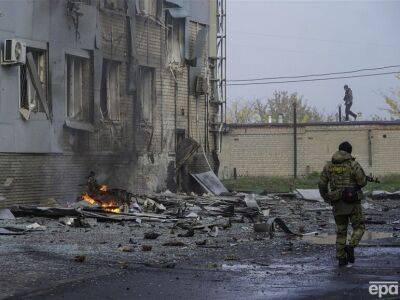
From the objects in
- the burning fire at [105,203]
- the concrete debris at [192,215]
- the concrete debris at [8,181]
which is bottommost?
the concrete debris at [192,215]

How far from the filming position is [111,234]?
42.3 feet

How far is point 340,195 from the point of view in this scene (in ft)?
31.2

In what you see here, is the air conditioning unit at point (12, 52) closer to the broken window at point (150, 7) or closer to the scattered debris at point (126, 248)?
the broken window at point (150, 7)

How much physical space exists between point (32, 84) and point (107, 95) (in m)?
3.16

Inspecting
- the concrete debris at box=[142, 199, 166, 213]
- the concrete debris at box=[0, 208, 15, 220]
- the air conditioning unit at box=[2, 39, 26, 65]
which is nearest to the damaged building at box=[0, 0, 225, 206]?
the air conditioning unit at box=[2, 39, 26, 65]

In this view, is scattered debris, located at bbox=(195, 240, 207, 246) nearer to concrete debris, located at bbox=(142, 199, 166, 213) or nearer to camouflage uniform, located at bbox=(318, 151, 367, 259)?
camouflage uniform, located at bbox=(318, 151, 367, 259)

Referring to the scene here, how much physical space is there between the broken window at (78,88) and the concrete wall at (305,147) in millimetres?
24701

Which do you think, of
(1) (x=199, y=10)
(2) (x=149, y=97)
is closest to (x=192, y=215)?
(2) (x=149, y=97)

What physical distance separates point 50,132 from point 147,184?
4766mm

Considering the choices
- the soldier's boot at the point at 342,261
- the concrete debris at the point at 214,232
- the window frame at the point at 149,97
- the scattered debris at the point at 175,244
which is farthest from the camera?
the window frame at the point at 149,97

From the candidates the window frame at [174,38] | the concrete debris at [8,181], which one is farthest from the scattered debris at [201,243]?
the window frame at [174,38]

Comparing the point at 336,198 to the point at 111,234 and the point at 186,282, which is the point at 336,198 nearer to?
the point at 186,282

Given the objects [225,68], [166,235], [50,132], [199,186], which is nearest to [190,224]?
[166,235]

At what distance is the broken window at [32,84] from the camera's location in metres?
16.7
